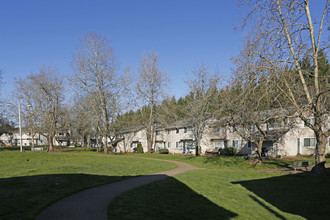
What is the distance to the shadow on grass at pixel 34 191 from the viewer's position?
6961 mm

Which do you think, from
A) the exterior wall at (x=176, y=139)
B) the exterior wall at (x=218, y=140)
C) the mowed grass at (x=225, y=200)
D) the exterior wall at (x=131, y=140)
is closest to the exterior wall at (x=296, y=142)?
the exterior wall at (x=218, y=140)

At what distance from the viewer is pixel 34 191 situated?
9.27 metres

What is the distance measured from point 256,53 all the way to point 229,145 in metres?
27.7

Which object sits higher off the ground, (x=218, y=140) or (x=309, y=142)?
(x=309, y=142)

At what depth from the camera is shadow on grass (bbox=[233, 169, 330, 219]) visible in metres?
8.19

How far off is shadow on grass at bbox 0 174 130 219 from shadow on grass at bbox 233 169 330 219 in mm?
7803

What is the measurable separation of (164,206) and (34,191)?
5.31 m

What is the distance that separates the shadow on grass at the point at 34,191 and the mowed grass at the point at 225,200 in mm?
2313

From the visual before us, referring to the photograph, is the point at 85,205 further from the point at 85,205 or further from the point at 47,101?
the point at 47,101

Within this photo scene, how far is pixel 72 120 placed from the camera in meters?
57.6

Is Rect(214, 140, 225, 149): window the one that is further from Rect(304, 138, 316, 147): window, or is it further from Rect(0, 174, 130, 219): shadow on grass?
Rect(0, 174, 130, 219): shadow on grass

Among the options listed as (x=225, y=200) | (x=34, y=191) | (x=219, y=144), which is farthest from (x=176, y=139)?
(x=34, y=191)

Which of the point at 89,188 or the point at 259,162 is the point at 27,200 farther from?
the point at 259,162

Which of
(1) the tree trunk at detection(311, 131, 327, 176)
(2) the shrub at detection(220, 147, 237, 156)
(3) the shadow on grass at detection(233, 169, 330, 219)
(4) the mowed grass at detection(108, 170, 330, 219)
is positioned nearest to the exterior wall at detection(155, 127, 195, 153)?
(2) the shrub at detection(220, 147, 237, 156)
